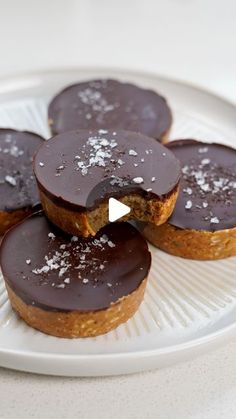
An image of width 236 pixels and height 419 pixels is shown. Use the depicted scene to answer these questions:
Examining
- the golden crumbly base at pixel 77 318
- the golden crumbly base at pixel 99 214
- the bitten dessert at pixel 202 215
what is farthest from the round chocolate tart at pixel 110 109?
the golden crumbly base at pixel 77 318

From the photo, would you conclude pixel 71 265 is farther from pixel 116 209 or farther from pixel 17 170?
pixel 17 170

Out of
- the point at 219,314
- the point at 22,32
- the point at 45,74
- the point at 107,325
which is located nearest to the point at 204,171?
the point at 219,314

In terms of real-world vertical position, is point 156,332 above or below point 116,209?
below

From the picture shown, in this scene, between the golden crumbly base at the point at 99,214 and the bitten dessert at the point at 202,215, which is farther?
the bitten dessert at the point at 202,215

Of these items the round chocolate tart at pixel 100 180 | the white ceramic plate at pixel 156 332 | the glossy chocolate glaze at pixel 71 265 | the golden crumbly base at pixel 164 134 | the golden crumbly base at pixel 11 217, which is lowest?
the white ceramic plate at pixel 156 332

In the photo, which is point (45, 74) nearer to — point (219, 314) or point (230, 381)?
point (219, 314)

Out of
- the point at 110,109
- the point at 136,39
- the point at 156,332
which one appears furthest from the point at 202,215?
the point at 136,39

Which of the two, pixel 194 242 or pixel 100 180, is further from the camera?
pixel 194 242

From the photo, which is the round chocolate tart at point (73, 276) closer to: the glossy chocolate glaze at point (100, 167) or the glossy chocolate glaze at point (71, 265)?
the glossy chocolate glaze at point (71, 265)
